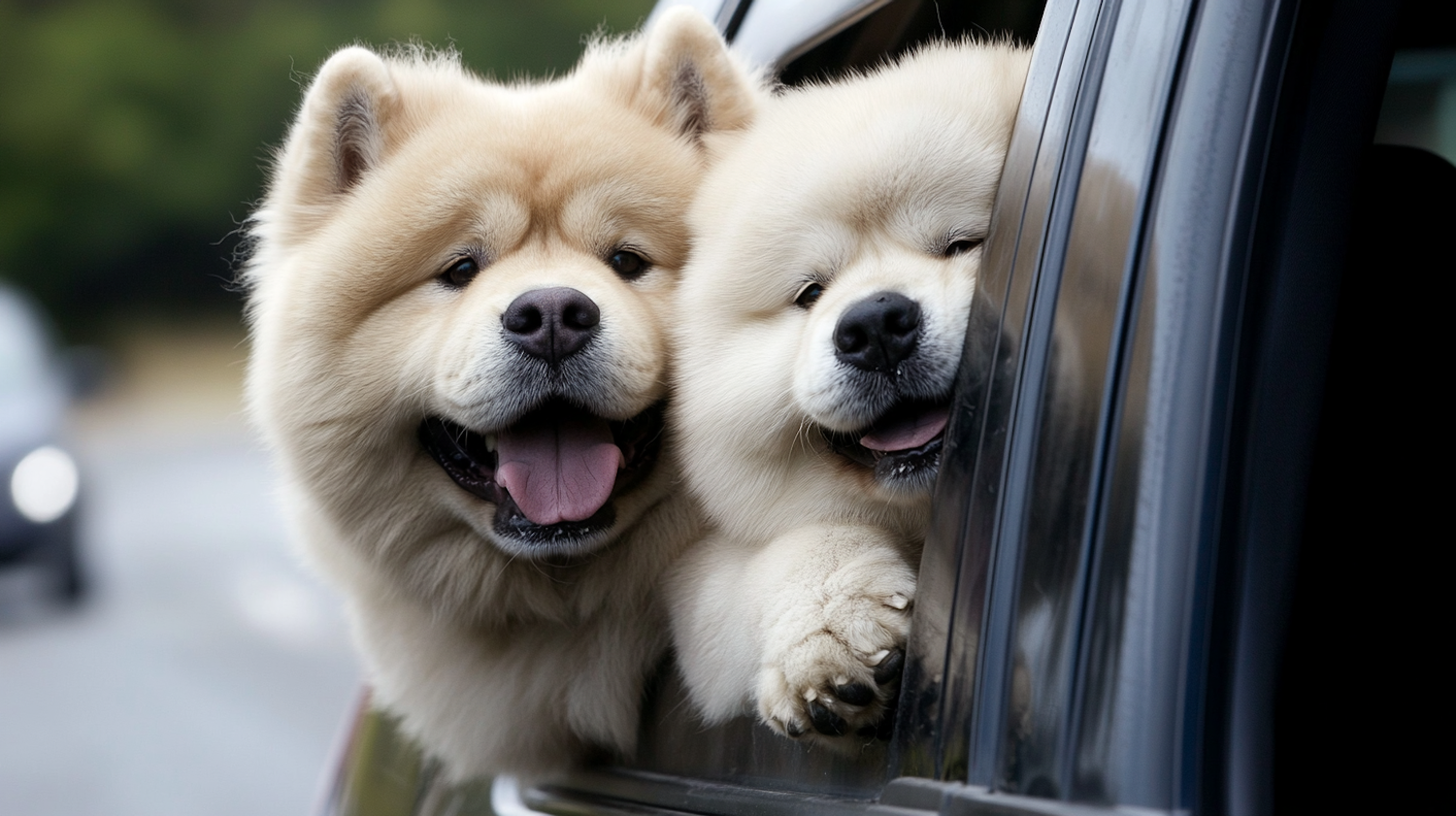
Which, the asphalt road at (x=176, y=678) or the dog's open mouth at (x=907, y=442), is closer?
the dog's open mouth at (x=907, y=442)

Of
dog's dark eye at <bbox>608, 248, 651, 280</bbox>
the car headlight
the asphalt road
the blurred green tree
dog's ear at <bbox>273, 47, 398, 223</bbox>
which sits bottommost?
the asphalt road

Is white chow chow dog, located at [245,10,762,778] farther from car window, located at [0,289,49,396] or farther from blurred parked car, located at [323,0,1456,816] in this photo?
car window, located at [0,289,49,396]

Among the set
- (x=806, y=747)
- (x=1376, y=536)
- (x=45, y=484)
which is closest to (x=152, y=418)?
(x=45, y=484)

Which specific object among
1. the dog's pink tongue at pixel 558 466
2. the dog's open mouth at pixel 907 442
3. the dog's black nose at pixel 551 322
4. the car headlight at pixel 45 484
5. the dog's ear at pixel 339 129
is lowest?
the car headlight at pixel 45 484

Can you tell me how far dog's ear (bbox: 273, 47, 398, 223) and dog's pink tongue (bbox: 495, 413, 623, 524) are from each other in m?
0.66

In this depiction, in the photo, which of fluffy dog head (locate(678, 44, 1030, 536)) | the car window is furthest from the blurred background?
fluffy dog head (locate(678, 44, 1030, 536))

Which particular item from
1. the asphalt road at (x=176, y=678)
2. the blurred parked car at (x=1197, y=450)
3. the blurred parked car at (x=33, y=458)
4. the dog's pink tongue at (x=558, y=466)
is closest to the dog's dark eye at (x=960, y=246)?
the blurred parked car at (x=1197, y=450)

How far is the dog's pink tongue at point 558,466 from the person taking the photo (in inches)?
93.7

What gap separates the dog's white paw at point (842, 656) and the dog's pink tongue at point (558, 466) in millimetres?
583

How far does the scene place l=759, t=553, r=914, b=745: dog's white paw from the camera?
175 centimetres

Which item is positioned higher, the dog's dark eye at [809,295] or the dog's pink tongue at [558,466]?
the dog's dark eye at [809,295]

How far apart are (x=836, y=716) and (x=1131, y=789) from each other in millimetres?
645

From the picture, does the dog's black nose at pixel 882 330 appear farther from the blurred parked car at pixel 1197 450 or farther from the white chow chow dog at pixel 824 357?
the blurred parked car at pixel 1197 450

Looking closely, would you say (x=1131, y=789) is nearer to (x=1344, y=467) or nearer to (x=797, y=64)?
(x=1344, y=467)
